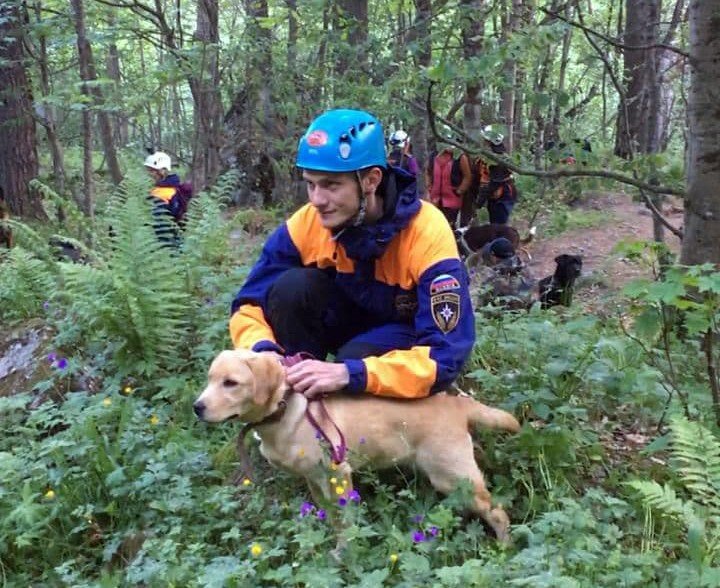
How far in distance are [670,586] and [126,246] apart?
3.84m

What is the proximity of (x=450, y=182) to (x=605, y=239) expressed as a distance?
3.35 meters

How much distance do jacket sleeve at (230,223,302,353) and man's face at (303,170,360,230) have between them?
525mm

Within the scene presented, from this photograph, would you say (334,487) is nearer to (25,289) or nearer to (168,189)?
(25,289)

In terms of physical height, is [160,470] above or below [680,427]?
below

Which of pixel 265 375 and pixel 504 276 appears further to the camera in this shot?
pixel 504 276

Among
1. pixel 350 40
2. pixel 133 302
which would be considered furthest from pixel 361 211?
pixel 350 40

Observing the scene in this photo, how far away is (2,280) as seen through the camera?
5.92 meters

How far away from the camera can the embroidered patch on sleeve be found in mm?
3010

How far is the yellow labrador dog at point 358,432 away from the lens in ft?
9.04

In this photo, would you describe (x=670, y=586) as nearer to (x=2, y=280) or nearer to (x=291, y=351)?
(x=291, y=351)

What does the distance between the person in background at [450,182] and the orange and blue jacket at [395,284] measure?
759 cm

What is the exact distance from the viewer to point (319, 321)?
3.50 m

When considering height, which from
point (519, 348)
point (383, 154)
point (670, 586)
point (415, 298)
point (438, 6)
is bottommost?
point (670, 586)

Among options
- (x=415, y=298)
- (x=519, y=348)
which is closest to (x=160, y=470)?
(x=415, y=298)
